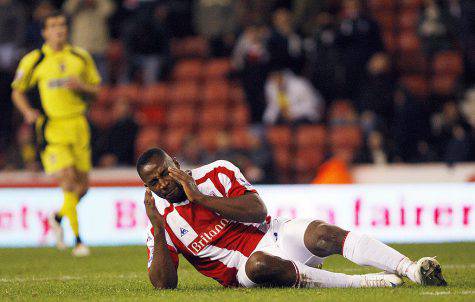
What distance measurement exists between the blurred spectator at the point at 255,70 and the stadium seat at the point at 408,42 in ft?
7.84


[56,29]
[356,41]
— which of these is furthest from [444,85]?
[56,29]

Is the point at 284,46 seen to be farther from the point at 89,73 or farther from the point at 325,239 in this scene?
the point at 325,239

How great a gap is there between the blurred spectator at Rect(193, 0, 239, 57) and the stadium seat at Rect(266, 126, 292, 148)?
251cm

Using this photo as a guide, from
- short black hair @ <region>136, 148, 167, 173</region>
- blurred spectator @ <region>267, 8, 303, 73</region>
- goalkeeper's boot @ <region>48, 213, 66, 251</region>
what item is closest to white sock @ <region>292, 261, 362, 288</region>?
short black hair @ <region>136, 148, 167, 173</region>

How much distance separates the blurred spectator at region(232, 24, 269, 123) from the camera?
636 inches

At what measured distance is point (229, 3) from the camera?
57.7 feet

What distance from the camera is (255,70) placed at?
16141 millimetres

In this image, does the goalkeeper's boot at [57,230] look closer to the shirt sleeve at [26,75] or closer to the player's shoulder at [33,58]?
the shirt sleeve at [26,75]

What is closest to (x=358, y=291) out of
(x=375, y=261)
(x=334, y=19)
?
(x=375, y=261)

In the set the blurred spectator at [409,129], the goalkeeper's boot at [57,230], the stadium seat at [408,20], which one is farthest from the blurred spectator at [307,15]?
the goalkeeper's boot at [57,230]

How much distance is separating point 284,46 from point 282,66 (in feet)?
1.06

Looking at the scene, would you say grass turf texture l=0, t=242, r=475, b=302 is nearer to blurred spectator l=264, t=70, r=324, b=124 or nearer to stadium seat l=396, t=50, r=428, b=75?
blurred spectator l=264, t=70, r=324, b=124

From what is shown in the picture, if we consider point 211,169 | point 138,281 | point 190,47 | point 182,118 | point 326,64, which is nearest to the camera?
point 211,169

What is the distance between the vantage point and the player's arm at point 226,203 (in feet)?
20.9
